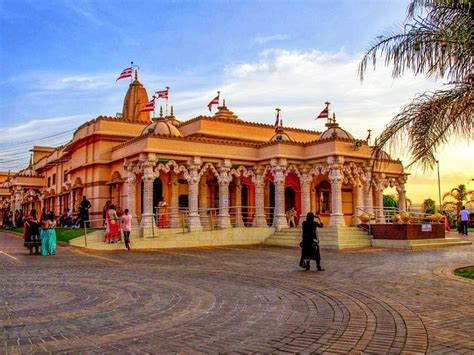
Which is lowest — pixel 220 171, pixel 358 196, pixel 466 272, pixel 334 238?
pixel 466 272

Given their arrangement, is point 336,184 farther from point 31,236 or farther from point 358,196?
point 31,236

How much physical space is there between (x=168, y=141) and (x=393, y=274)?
46.5 ft

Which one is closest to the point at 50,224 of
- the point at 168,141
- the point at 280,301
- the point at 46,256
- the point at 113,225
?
the point at 46,256

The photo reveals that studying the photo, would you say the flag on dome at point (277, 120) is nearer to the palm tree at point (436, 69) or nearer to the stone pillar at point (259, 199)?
the stone pillar at point (259, 199)

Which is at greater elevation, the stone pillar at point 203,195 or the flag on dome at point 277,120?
the flag on dome at point 277,120

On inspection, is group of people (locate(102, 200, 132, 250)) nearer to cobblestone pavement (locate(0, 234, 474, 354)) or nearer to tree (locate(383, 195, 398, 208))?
cobblestone pavement (locate(0, 234, 474, 354))

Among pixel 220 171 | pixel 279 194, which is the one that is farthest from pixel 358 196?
pixel 220 171

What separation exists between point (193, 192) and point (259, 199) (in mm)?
4373

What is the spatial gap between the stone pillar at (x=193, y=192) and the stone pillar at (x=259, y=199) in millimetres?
3847

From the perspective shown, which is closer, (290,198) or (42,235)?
(42,235)

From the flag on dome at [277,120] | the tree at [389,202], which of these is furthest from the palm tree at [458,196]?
the flag on dome at [277,120]

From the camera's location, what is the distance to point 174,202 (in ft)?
83.8

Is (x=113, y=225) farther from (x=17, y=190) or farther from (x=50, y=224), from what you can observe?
(x=17, y=190)

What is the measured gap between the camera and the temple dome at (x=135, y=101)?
36156mm
